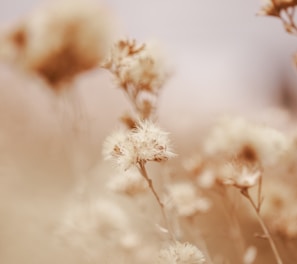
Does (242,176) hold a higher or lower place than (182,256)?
higher

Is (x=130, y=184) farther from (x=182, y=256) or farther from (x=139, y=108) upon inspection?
(x=182, y=256)

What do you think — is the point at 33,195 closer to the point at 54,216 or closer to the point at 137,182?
the point at 54,216

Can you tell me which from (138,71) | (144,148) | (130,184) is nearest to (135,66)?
(138,71)

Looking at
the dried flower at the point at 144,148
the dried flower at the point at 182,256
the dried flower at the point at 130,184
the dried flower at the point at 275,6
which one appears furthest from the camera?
the dried flower at the point at 130,184

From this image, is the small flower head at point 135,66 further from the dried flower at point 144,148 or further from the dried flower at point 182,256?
the dried flower at point 182,256

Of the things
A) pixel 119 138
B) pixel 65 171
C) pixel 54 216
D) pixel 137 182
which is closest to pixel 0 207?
pixel 54 216

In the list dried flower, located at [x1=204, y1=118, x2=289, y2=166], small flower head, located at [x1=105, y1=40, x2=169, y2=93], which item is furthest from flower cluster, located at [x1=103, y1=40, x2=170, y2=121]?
dried flower, located at [x1=204, y1=118, x2=289, y2=166]

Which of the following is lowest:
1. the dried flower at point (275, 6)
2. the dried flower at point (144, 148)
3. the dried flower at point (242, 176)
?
the dried flower at point (242, 176)

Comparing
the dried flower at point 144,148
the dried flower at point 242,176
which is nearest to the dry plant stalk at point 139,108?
the dried flower at point 144,148
